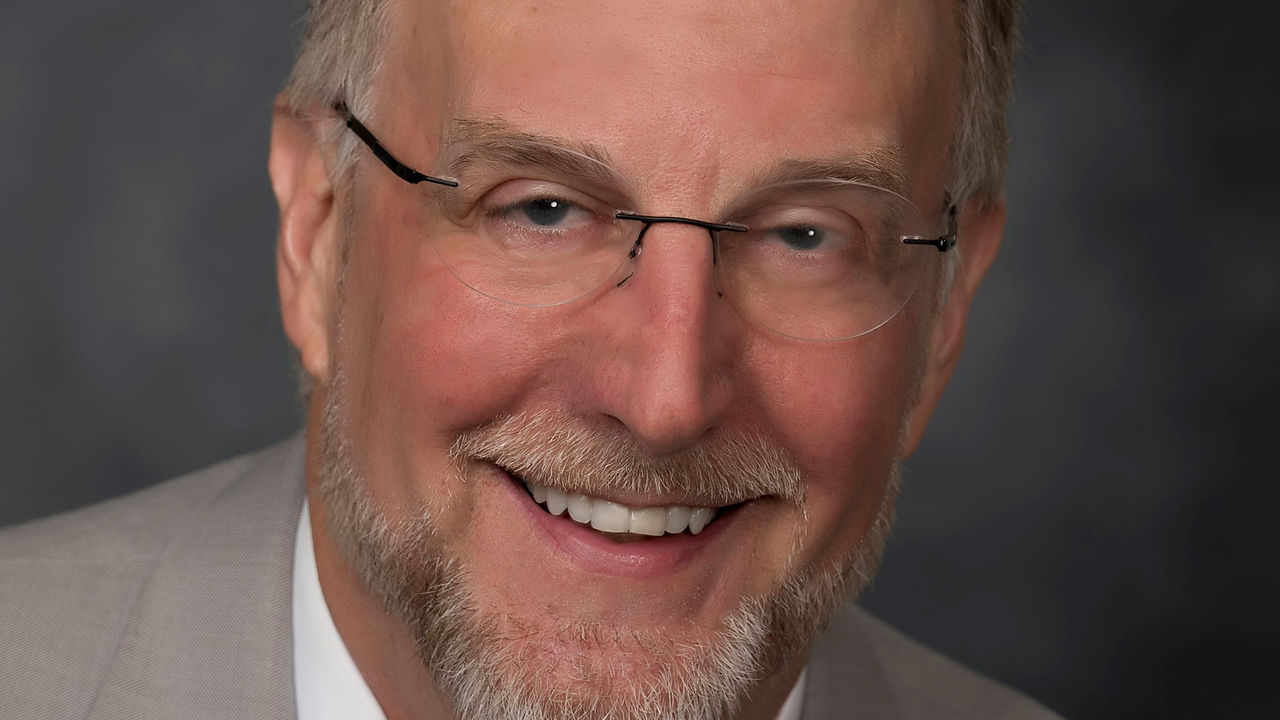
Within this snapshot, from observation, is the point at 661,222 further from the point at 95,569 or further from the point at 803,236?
the point at 95,569

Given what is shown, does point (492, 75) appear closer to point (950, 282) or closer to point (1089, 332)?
point (950, 282)

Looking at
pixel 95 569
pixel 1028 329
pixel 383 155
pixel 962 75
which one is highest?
pixel 962 75

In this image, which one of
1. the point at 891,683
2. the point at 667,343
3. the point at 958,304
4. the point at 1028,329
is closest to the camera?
the point at 667,343

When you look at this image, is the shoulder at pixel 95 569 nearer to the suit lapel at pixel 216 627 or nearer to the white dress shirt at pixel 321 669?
the suit lapel at pixel 216 627

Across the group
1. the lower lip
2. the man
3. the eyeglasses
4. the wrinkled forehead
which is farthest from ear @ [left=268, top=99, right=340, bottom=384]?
the lower lip

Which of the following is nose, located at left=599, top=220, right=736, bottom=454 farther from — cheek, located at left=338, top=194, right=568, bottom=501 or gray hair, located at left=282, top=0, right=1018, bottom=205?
gray hair, located at left=282, top=0, right=1018, bottom=205

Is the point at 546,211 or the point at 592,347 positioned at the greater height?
the point at 546,211

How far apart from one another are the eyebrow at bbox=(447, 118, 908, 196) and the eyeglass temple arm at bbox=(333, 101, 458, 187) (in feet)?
0.21

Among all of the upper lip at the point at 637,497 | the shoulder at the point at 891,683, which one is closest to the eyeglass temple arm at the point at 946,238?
the upper lip at the point at 637,497

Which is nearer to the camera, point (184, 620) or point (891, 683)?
point (184, 620)

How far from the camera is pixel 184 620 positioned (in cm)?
337

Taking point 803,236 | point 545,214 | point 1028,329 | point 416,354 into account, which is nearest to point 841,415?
point 803,236

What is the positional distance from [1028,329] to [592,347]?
2.99m

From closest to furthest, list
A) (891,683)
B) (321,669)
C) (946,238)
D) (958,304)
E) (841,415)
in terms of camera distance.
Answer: (841,415) < (946,238) < (321,669) < (958,304) < (891,683)
